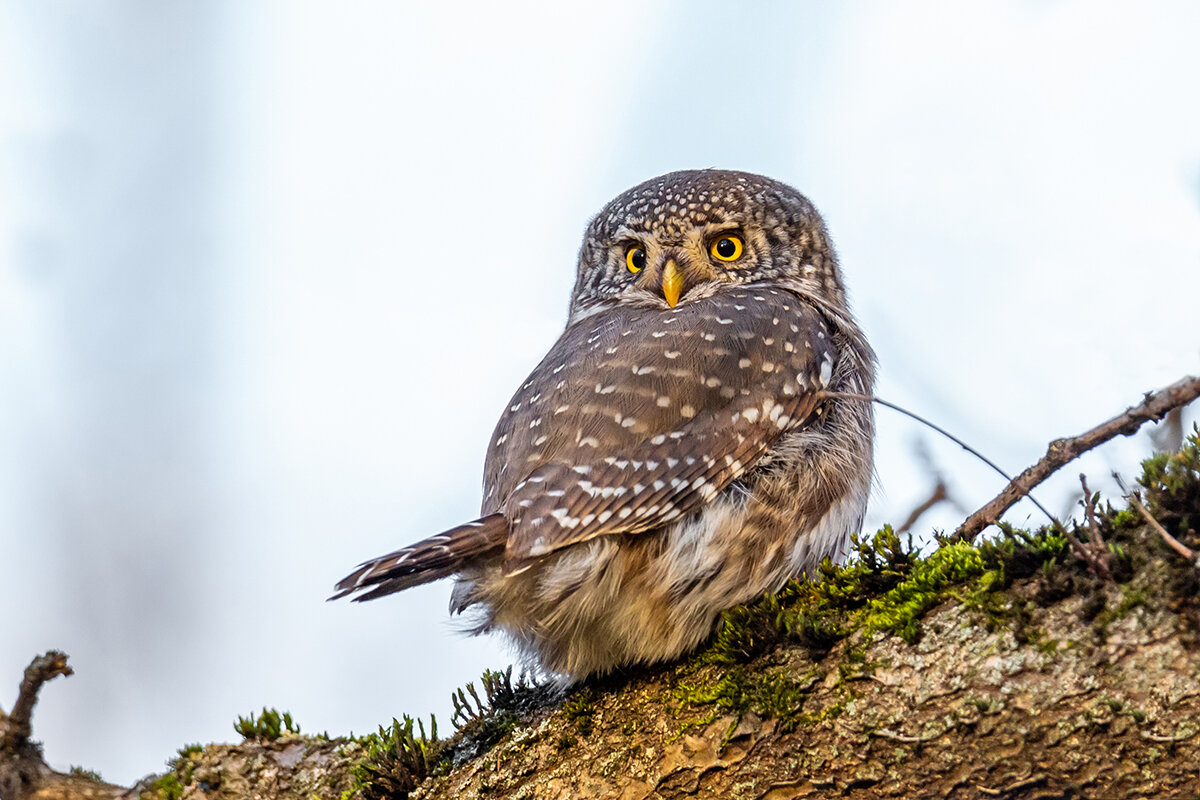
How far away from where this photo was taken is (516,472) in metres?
2.82

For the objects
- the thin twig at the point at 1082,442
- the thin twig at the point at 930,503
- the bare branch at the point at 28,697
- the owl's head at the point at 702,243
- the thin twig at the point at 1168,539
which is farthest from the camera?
the owl's head at the point at 702,243

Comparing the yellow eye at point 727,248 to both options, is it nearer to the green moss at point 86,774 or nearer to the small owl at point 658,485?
the small owl at point 658,485

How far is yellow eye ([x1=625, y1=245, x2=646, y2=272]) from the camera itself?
163 inches

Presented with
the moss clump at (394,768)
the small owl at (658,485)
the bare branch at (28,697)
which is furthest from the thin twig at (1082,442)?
the bare branch at (28,697)

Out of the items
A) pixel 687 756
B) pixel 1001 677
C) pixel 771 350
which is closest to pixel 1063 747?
pixel 1001 677

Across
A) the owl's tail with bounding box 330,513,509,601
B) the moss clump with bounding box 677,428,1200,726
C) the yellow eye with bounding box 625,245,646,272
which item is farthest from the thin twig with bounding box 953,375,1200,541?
the yellow eye with bounding box 625,245,646,272

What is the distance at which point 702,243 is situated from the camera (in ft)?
13.0

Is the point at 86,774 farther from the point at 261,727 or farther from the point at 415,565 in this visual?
the point at 415,565

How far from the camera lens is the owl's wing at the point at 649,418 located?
101 inches

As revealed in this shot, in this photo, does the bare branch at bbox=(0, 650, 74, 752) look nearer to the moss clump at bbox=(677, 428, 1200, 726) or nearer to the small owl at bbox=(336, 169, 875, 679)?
the small owl at bbox=(336, 169, 875, 679)

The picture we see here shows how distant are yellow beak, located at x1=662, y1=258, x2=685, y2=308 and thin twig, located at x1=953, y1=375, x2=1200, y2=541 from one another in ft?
5.38

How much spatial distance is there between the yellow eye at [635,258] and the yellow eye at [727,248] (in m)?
0.29

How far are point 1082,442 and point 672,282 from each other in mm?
2000

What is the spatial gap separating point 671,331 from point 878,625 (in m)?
1.24
